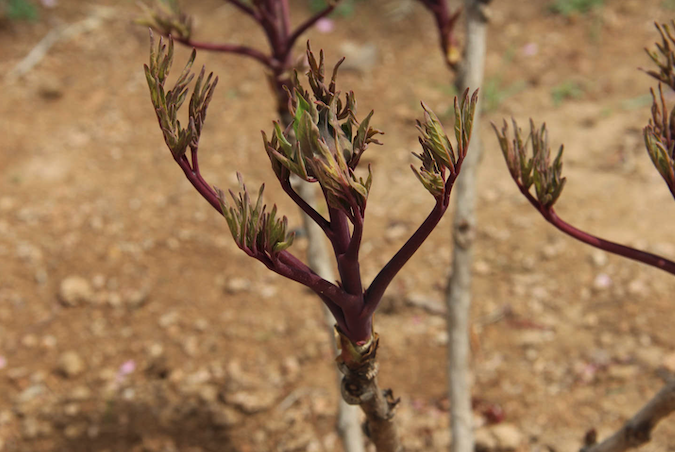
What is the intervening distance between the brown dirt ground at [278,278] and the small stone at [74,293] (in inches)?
1.5

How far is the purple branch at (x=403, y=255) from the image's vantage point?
0.83m

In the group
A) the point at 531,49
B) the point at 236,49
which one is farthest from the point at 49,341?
the point at 531,49

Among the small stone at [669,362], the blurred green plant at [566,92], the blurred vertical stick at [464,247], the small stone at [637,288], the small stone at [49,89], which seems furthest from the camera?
the small stone at [49,89]

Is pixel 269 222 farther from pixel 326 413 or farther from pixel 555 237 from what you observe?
pixel 555 237

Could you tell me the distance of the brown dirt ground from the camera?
2.43 metres

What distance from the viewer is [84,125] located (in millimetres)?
4094

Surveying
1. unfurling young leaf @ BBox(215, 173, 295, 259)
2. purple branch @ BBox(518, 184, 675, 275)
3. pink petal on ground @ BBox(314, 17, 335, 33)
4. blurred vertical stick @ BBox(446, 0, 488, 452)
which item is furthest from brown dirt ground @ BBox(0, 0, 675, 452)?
unfurling young leaf @ BBox(215, 173, 295, 259)

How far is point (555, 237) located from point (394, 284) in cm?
83

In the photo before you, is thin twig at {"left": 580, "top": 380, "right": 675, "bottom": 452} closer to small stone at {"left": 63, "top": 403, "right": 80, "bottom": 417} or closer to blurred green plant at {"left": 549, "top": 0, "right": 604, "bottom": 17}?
small stone at {"left": 63, "top": 403, "right": 80, "bottom": 417}

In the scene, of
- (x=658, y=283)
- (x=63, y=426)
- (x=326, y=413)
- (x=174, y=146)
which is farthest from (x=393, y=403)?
(x=658, y=283)

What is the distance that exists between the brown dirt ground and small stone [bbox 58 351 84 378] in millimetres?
25

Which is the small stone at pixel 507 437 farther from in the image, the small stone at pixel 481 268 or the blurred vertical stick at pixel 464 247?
the small stone at pixel 481 268

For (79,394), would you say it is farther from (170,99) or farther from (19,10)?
(19,10)

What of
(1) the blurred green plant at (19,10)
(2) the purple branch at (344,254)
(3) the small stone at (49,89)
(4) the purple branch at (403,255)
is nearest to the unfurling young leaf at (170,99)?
(2) the purple branch at (344,254)
